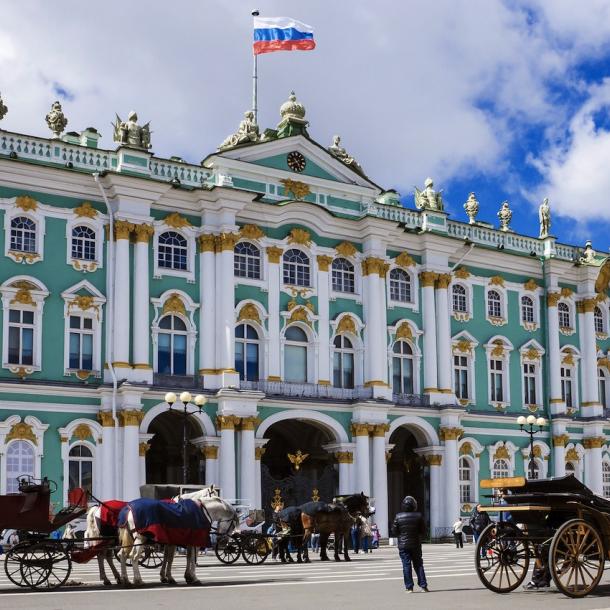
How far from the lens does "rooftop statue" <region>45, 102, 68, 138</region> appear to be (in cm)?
3994

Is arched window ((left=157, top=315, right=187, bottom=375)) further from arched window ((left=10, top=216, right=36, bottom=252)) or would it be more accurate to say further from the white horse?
the white horse

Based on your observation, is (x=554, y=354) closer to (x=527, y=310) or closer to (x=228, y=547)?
(x=527, y=310)

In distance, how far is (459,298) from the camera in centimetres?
4881

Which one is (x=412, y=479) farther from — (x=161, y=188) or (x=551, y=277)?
(x=161, y=188)

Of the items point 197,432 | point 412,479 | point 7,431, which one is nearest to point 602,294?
point 412,479

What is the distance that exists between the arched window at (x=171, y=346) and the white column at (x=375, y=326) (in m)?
8.12

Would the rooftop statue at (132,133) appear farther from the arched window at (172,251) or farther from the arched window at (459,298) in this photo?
the arched window at (459,298)

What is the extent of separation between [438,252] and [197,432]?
14.1m

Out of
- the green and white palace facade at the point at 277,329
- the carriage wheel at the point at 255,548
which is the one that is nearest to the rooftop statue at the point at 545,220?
the green and white palace facade at the point at 277,329

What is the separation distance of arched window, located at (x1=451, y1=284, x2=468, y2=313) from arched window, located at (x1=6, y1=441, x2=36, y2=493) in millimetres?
20686

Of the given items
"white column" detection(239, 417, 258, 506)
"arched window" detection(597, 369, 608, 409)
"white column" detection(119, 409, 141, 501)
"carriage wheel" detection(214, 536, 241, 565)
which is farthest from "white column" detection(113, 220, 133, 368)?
"arched window" detection(597, 369, 608, 409)

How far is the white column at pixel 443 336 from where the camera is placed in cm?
4659

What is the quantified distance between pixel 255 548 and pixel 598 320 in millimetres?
31851

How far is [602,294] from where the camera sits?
54.5m
